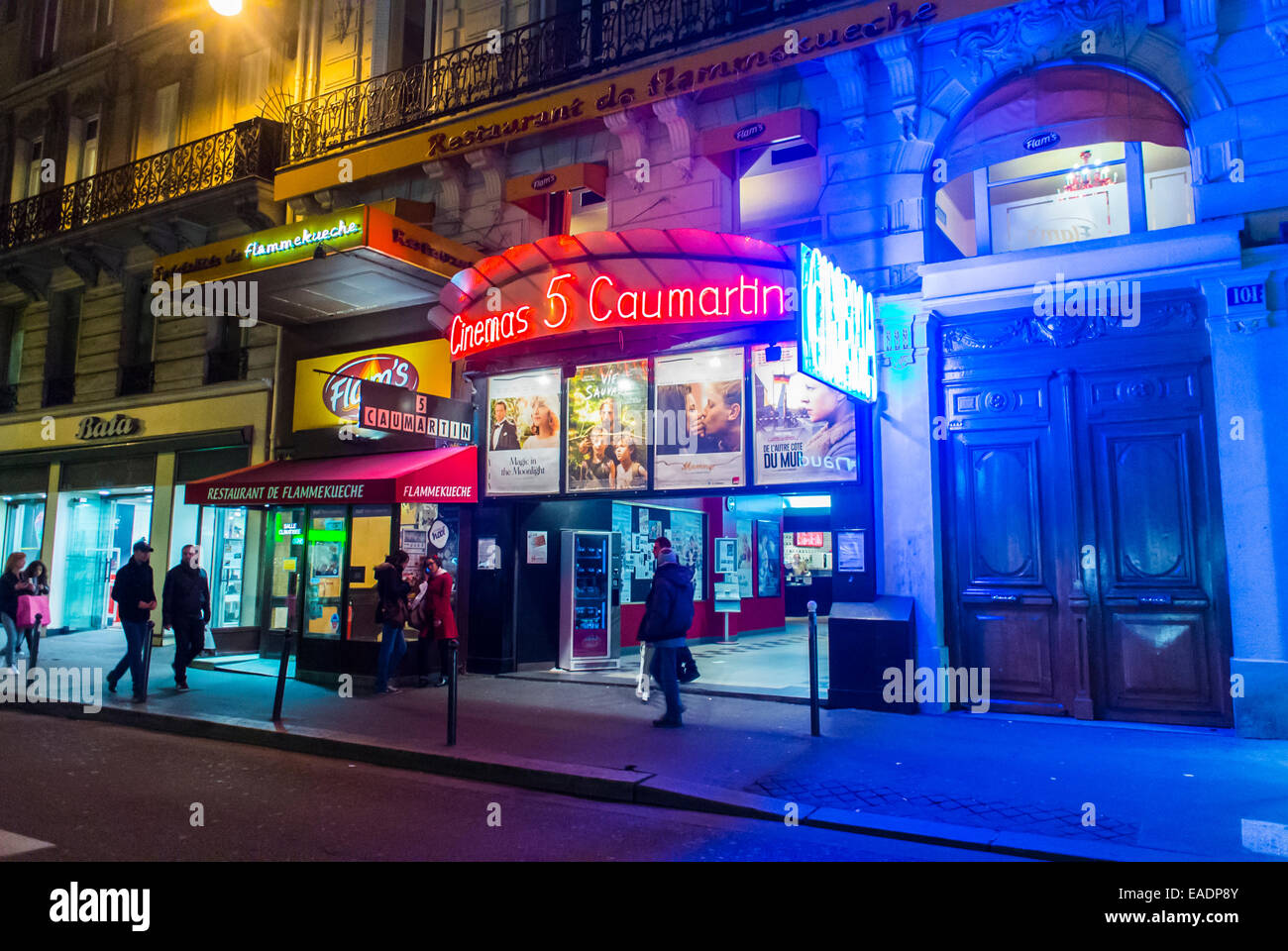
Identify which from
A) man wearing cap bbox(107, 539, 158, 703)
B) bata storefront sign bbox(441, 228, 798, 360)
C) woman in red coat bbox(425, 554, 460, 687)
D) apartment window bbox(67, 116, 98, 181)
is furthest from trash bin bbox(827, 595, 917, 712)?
apartment window bbox(67, 116, 98, 181)

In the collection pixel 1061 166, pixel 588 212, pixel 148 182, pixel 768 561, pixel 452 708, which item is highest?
pixel 148 182

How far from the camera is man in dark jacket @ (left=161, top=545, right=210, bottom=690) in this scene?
1095cm

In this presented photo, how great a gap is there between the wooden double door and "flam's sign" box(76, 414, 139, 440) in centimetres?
1551

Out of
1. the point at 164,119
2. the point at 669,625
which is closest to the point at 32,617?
the point at 669,625

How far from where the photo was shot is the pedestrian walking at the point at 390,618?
1101cm

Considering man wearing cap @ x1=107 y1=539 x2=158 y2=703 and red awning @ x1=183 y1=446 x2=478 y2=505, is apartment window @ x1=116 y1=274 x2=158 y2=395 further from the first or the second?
man wearing cap @ x1=107 y1=539 x2=158 y2=703

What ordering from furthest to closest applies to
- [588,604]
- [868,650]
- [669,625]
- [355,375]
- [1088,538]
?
1. [355,375]
2. [588,604]
3. [868,650]
4. [1088,538]
5. [669,625]

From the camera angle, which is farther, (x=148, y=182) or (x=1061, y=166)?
A: (x=148, y=182)

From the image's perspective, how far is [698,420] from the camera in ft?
36.8

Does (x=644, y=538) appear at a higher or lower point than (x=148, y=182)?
lower

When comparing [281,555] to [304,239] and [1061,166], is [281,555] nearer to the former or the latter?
[304,239]

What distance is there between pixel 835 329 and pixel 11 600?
475 inches
